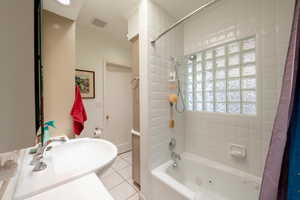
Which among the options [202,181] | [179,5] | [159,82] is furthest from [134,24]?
[202,181]

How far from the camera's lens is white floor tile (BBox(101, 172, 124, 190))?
1730mm

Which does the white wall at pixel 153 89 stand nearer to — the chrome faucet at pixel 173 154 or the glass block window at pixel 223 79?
the chrome faucet at pixel 173 154

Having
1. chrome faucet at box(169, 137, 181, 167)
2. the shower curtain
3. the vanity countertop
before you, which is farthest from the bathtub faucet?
the vanity countertop

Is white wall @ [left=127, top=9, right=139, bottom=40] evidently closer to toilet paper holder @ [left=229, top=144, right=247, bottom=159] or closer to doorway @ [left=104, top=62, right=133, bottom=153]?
doorway @ [left=104, top=62, right=133, bottom=153]

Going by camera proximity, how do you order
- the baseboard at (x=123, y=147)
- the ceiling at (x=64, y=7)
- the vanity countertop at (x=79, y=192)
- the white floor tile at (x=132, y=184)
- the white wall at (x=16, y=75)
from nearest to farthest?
the white wall at (x=16, y=75), the vanity countertop at (x=79, y=192), the ceiling at (x=64, y=7), the white floor tile at (x=132, y=184), the baseboard at (x=123, y=147)

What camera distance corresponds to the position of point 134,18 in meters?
1.64

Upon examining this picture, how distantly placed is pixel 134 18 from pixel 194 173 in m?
2.32

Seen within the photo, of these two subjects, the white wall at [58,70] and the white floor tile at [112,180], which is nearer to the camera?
the white wall at [58,70]

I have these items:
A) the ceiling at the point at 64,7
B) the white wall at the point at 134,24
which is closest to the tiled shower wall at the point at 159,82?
the white wall at the point at 134,24

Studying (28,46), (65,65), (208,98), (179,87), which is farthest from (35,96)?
(208,98)

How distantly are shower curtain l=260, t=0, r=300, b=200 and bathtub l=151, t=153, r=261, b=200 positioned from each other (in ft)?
1.84

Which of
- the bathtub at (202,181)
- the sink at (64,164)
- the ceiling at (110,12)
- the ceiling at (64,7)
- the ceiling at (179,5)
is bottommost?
the bathtub at (202,181)

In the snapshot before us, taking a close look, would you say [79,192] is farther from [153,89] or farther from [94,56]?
[94,56]

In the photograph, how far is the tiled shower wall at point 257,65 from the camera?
112cm
